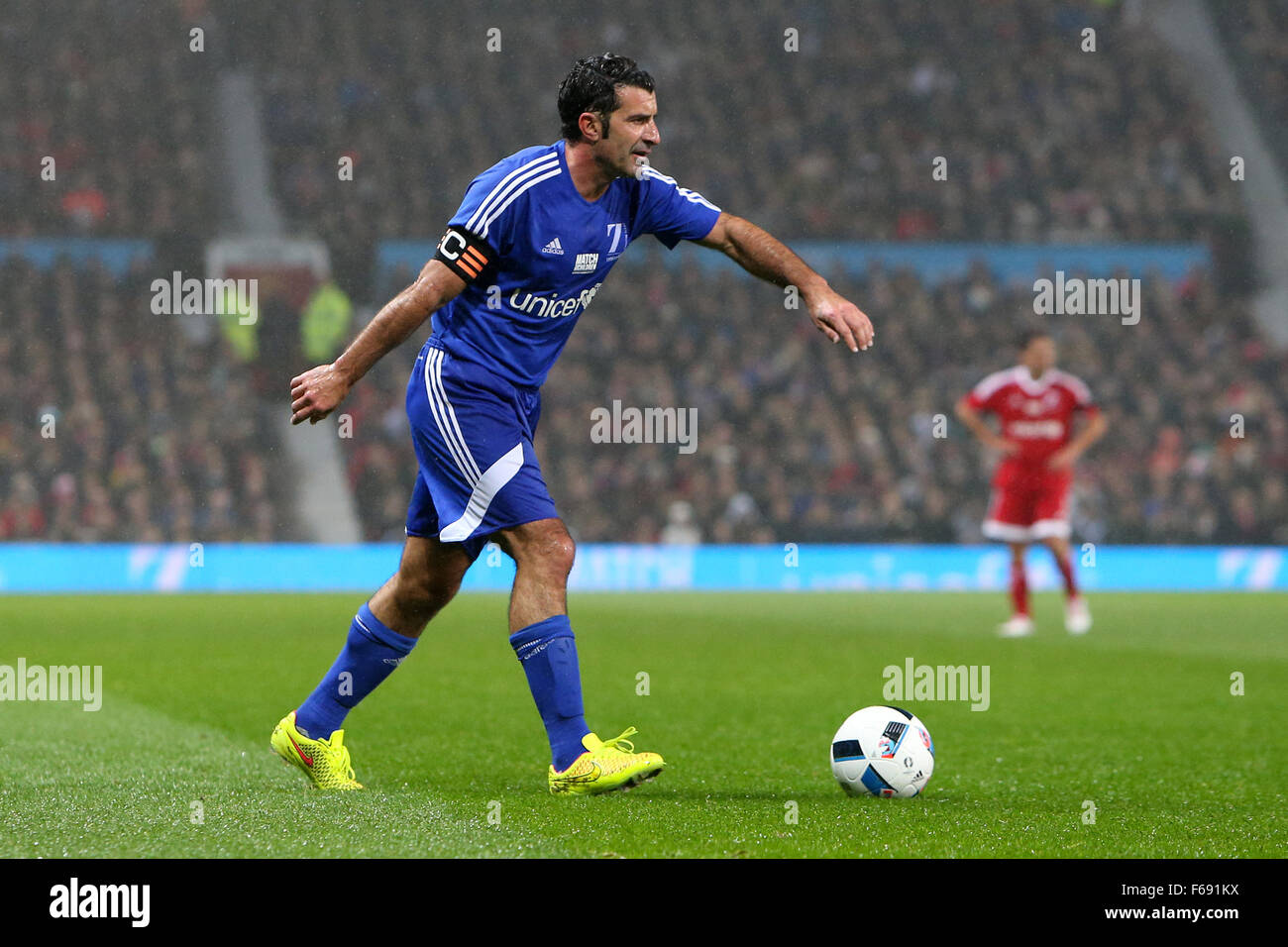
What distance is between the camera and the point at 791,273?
17.0 feet

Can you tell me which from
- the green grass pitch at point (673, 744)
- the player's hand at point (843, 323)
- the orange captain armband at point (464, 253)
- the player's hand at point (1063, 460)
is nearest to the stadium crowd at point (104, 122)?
the green grass pitch at point (673, 744)

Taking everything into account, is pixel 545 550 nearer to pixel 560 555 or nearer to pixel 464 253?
pixel 560 555

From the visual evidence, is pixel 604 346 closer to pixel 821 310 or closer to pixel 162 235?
pixel 162 235

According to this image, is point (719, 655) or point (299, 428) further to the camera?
point (299, 428)

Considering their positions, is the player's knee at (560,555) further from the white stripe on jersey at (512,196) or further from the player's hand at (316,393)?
the white stripe on jersey at (512,196)

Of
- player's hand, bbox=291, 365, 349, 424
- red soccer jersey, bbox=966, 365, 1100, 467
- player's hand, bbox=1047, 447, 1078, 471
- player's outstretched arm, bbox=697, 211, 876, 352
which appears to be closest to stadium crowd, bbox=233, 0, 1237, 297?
red soccer jersey, bbox=966, 365, 1100, 467

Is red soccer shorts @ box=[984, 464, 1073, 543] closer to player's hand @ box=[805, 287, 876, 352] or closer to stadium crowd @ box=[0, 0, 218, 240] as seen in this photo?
player's hand @ box=[805, 287, 876, 352]

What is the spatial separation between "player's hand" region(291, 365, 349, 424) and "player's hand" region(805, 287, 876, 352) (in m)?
1.38

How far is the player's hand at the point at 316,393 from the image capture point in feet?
14.9

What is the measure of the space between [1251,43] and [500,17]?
12841 millimetres

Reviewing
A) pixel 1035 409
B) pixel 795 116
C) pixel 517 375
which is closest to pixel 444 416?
pixel 517 375

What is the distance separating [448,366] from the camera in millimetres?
5039

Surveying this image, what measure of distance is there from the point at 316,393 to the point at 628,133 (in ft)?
4.09
